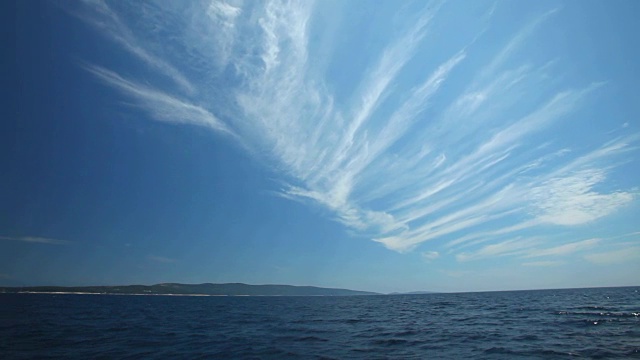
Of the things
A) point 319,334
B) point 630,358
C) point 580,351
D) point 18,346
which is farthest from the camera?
point 319,334

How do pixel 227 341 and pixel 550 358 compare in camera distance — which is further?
→ pixel 227 341

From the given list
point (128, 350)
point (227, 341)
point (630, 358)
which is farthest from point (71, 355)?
point (630, 358)

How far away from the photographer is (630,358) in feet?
54.6

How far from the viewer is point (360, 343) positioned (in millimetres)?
22969

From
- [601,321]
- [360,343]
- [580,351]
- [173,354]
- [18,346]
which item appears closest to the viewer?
Result: [580,351]

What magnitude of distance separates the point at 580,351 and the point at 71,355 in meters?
32.7

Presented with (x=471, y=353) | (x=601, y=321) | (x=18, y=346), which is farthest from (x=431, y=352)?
(x=18, y=346)

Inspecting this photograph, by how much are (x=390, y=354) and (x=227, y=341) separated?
557 inches

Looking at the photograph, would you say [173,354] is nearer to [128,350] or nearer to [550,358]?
[128,350]

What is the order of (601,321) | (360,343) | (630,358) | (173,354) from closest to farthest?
1. (630,358)
2. (173,354)
3. (360,343)
4. (601,321)

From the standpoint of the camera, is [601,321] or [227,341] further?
[601,321]

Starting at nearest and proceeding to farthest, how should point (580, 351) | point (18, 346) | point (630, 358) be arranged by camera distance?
1. point (630, 358)
2. point (580, 351)
3. point (18, 346)

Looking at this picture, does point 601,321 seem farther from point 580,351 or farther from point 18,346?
point 18,346

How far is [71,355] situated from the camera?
19.2 meters
